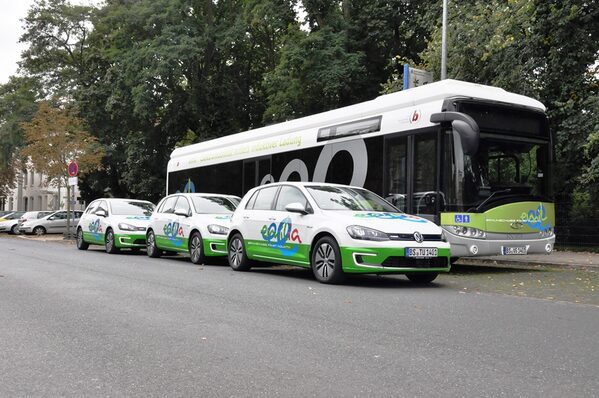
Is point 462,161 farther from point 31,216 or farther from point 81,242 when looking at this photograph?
point 31,216

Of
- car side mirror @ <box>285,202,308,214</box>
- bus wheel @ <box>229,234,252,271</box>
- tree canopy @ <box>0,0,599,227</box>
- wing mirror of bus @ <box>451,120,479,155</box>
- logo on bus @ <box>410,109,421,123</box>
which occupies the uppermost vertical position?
tree canopy @ <box>0,0,599,227</box>

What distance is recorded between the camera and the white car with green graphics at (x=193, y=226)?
45.2 feet

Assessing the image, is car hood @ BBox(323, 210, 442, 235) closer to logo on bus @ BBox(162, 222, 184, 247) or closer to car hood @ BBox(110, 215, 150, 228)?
logo on bus @ BBox(162, 222, 184, 247)

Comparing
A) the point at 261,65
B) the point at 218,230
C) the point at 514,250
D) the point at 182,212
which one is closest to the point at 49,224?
the point at 261,65

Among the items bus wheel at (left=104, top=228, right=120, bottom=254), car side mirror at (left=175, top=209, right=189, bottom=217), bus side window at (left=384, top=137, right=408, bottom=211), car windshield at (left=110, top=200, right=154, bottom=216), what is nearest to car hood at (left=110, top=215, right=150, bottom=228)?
bus wheel at (left=104, top=228, right=120, bottom=254)

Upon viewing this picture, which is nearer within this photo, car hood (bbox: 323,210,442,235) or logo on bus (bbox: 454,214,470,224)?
car hood (bbox: 323,210,442,235)

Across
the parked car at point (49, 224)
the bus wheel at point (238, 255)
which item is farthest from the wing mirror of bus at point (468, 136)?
the parked car at point (49, 224)

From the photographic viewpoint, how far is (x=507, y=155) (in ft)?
38.7

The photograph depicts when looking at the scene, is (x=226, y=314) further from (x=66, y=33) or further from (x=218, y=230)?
(x=66, y=33)

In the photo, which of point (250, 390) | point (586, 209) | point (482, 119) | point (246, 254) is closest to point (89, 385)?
point (250, 390)

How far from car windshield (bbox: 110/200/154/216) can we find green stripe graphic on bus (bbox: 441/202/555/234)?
10.1 metres

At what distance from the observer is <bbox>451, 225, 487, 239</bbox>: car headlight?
1130 cm

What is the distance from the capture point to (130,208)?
62.2 ft

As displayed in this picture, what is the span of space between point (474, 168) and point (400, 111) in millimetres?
1883
